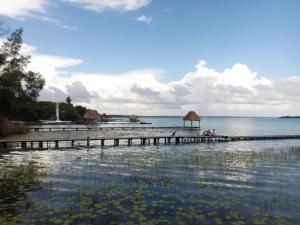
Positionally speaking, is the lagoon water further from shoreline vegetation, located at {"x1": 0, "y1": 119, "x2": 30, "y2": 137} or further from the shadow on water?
shoreline vegetation, located at {"x1": 0, "y1": 119, "x2": 30, "y2": 137}

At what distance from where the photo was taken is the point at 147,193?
15.7 meters

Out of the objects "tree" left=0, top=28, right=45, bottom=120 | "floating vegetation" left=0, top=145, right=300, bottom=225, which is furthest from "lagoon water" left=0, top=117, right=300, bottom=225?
"tree" left=0, top=28, right=45, bottom=120

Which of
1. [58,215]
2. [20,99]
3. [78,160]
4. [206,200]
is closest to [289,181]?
[206,200]

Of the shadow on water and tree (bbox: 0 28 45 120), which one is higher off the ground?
tree (bbox: 0 28 45 120)

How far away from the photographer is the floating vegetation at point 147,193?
12070mm

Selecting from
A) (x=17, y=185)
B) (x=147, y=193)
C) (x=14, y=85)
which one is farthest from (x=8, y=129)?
(x=147, y=193)

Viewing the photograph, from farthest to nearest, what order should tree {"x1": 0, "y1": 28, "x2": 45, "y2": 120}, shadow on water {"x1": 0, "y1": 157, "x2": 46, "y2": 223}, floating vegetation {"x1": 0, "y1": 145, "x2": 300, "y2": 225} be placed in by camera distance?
tree {"x1": 0, "y1": 28, "x2": 45, "y2": 120}, shadow on water {"x1": 0, "y1": 157, "x2": 46, "y2": 223}, floating vegetation {"x1": 0, "y1": 145, "x2": 300, "y2": 225}

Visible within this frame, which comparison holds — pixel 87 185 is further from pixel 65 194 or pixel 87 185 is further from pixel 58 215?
pixel 58 215

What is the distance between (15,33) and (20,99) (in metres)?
10.8

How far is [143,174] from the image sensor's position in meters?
20.8

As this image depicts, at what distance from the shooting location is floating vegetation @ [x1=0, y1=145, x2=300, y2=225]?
1207 centimetres

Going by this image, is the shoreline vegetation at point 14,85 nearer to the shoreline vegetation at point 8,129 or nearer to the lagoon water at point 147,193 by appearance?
the shoreline vegetation at point 8,129

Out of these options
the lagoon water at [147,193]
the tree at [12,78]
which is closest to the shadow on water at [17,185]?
the lagoon water at [147,193]

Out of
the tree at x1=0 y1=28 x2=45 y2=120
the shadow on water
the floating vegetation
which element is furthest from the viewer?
the tree at x1=0 y1=28 x2=45 y2=120
